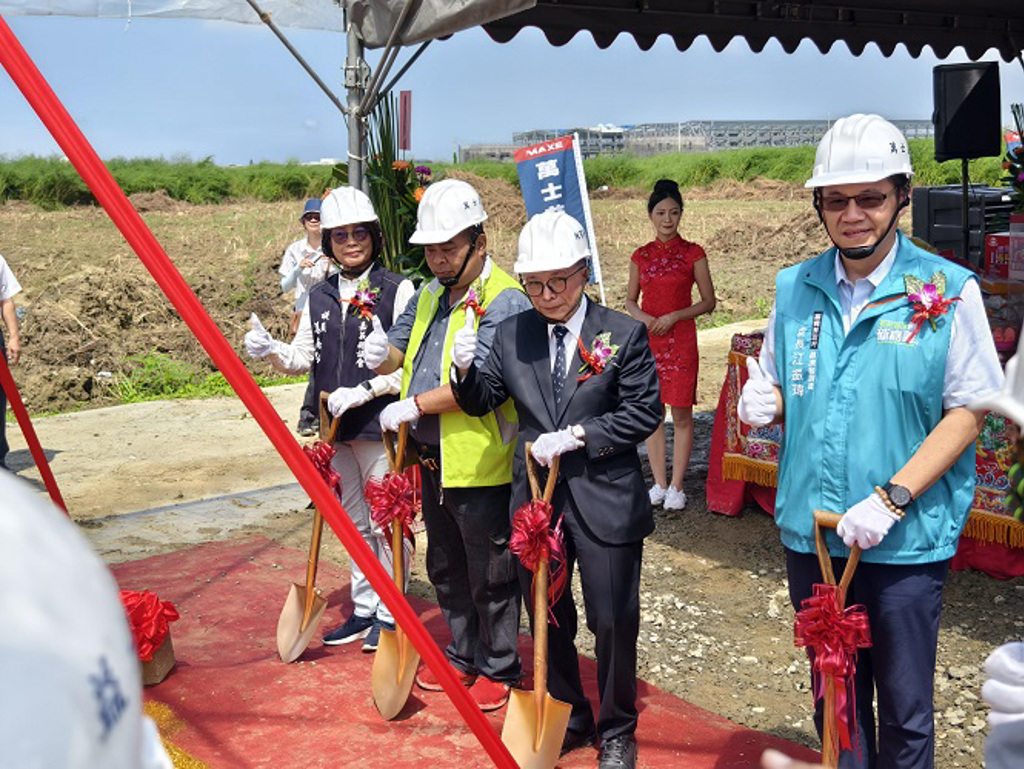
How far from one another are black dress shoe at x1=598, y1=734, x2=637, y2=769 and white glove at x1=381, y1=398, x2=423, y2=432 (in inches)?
50.5

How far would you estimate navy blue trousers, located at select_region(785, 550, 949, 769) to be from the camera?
9.66 ft

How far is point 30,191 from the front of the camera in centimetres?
3181

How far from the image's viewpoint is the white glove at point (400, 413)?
4148mm

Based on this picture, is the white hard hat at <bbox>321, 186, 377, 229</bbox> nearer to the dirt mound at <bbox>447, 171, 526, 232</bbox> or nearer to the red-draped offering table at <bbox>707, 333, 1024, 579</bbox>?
the red-draped offering table at <bbox>707, 333, 1024, 579</bbox>

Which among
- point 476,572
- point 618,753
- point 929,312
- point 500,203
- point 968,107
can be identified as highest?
point 968,107

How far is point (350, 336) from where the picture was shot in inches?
184

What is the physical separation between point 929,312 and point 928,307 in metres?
0.01

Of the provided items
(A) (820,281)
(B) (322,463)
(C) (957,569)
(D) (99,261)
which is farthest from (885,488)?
(D) (99,261)

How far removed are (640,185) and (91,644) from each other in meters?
42.2

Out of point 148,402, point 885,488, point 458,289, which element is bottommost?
point 148,402

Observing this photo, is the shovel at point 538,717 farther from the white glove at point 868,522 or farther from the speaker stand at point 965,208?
the speaker stand at point 965,208

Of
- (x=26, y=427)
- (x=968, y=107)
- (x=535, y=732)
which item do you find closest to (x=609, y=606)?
(x=535, y=732)

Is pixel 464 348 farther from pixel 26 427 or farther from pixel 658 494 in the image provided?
pixel 658 494

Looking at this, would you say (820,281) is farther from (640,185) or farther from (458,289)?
(640,185)
